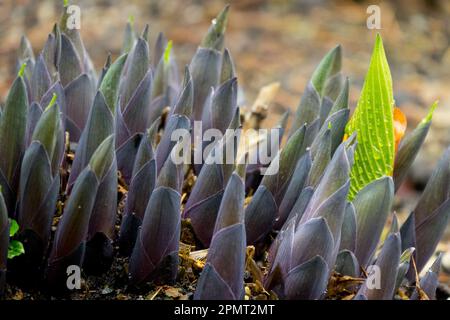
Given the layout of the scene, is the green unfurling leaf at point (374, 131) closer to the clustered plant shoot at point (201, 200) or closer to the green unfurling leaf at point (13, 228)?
the clustered plant shoot at point (201, 200)

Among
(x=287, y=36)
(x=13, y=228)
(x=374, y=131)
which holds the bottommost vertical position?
(x=13, y=228)

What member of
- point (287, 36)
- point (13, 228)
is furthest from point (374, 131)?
point (287, 36)

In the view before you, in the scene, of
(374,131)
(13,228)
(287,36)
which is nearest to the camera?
(13,228)

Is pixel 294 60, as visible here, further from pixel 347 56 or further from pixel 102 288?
pixel 102 288

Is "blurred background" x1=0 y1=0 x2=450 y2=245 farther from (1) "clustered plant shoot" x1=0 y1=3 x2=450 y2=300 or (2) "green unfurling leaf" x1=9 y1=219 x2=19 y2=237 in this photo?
(2) "green unfurling leaf" x1=9 y1=219 x2=19 y2=237

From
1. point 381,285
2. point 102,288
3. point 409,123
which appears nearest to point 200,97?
point 102,288

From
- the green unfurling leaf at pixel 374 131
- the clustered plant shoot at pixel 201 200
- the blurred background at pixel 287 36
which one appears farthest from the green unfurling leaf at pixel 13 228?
the blurred background at pixel 287 36

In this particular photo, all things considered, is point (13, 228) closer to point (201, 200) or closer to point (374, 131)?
point (201, 200)
